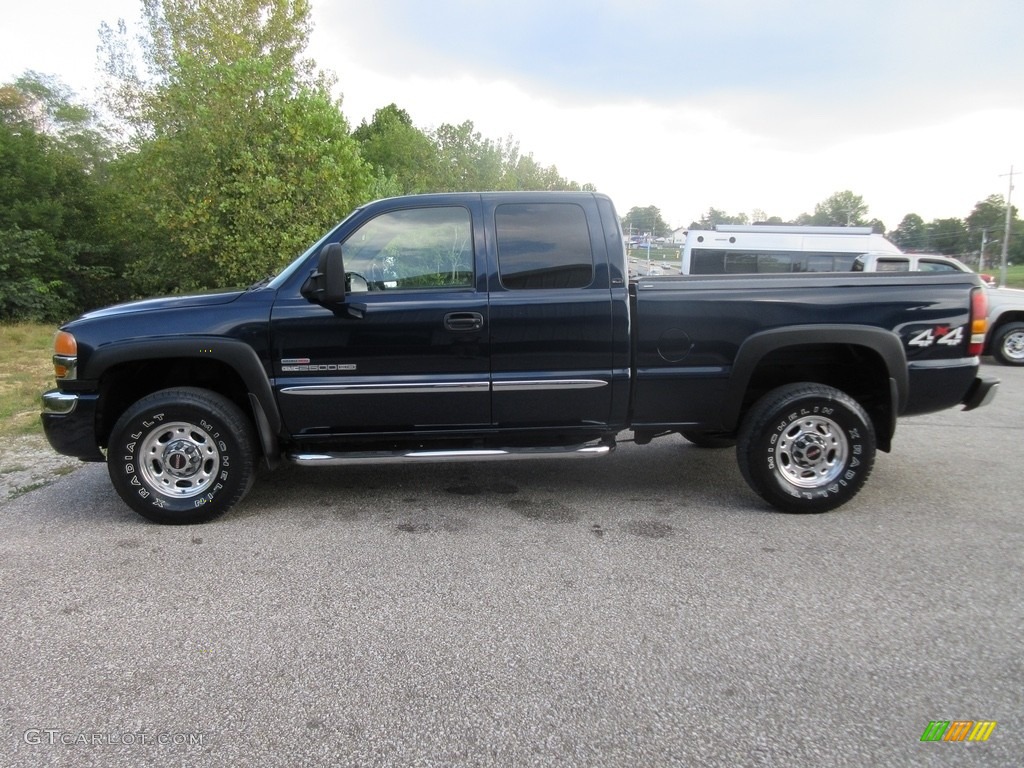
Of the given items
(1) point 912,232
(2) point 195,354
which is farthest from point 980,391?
(1) point 912,232

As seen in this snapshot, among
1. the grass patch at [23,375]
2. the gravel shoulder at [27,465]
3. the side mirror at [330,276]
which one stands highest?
the side mirror at [330,276]

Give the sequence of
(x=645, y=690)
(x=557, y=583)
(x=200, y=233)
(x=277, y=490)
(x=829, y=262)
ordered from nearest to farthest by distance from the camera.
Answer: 1. (x=645, y=690)
2. (x=557, y=583)
3. (x=277, y=490)
4. (x=200, y=233)
5. (x=829, y=262)

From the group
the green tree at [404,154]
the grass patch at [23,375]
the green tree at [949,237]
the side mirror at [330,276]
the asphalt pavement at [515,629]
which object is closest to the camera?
the asphalt pavement at [515,629]

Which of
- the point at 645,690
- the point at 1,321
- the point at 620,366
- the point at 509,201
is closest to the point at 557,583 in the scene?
the point at 645,690

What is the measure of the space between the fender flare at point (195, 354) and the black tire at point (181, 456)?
26 cm

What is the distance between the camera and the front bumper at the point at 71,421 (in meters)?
4.06

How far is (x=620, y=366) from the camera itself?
13.6 feet

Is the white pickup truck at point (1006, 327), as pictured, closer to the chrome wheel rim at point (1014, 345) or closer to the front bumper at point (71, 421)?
the chrome wheel rim at point (1014, 345)

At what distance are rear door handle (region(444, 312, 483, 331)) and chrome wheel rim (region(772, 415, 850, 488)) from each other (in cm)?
197

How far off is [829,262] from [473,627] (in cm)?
1576

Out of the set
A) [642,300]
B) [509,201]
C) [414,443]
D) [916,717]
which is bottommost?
[916,717]

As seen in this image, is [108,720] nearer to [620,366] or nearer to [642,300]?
[620,366]

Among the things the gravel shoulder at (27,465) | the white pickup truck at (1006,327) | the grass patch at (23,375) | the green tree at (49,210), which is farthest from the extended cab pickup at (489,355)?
the green tree at (49,210)

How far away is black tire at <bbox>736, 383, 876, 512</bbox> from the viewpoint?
413 centimetres
